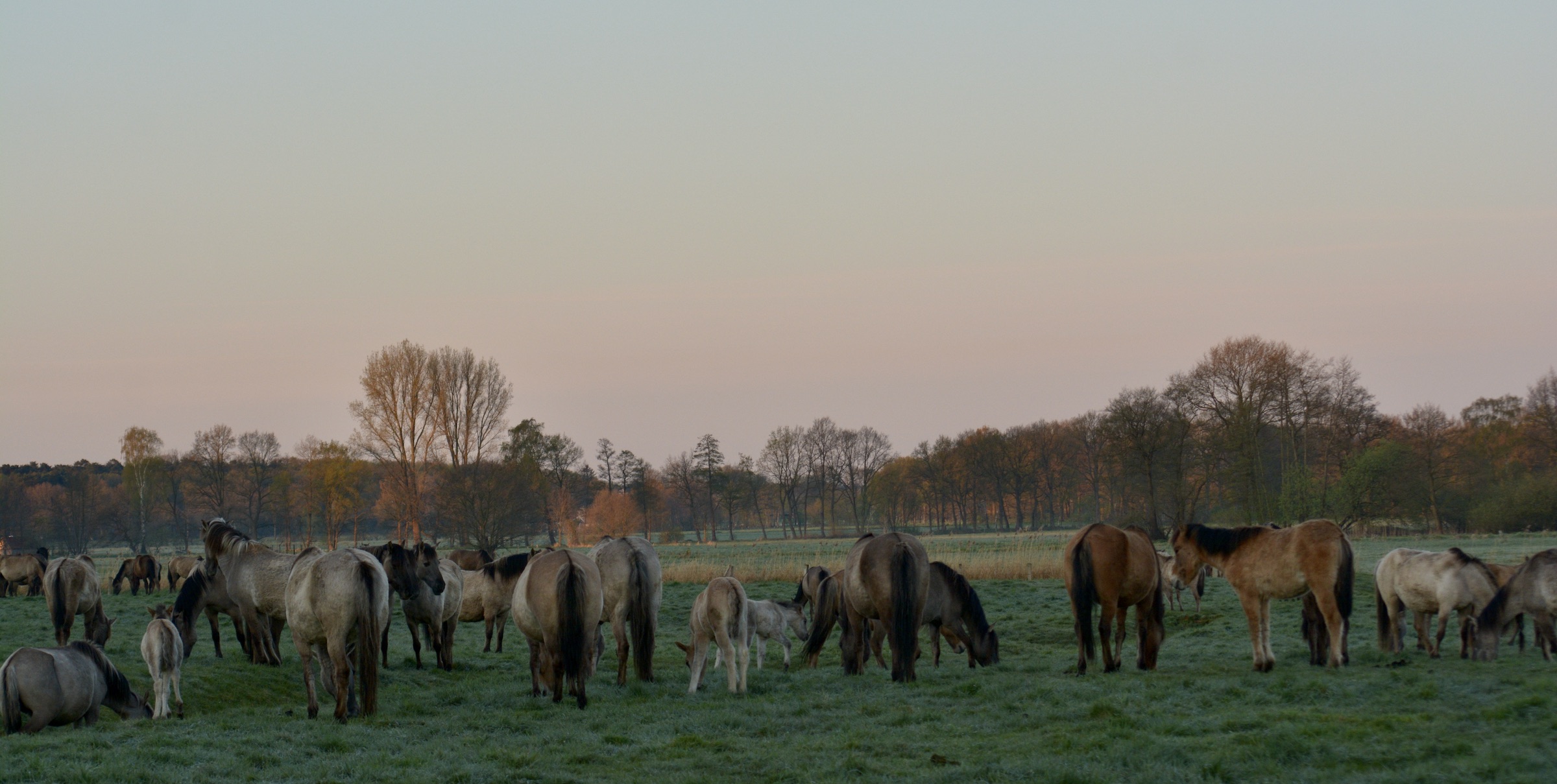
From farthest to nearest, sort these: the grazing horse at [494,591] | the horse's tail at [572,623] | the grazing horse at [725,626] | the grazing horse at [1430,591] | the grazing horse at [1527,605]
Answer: the grazing horse at [494,591] < the grazing horse at [1430,591] < the grazing horse at [725,626] < the grazing horse at [1527,605] < the horse's tail at [572,623]

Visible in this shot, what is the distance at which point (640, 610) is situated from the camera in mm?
13078

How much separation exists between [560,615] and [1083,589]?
6.20m

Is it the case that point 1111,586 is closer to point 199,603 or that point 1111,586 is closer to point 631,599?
point 631,599

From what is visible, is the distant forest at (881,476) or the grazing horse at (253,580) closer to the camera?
the grazing horse at (253,580)

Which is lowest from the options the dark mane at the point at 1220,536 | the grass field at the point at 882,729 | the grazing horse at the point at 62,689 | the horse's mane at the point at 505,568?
the grass field at the point at 882,729

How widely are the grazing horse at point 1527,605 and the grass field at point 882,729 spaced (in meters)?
0.35

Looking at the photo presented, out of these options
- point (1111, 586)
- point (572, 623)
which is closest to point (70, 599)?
point (572, 623)

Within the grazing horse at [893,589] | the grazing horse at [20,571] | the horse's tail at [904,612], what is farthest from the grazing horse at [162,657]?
the grazing horse at [20,571]

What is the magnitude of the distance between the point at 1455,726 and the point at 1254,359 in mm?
42477

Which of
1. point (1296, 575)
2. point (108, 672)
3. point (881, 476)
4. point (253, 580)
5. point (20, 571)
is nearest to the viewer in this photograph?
point (108, 672)

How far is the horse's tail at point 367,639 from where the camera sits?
10.6 metres

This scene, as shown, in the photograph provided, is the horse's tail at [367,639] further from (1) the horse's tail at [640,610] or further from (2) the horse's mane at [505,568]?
(2) the horse's mane at [505,568]

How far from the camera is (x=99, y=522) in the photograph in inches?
3295

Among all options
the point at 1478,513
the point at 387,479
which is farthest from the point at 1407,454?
the point at 387,479
